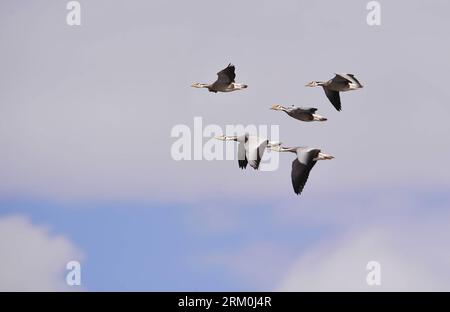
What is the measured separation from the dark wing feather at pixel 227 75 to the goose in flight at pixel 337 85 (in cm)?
466

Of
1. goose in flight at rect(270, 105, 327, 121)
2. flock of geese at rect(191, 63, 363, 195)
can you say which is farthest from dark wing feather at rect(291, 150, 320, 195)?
goose in flight at rect(270, 105, 327, 121)

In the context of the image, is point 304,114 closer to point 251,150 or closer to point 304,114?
point 304,114

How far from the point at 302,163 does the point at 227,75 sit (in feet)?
20.1

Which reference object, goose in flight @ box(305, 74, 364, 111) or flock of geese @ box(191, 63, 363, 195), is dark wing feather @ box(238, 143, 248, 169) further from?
goose in flight @ box(305, 74, 364, 111)

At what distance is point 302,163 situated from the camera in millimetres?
73688

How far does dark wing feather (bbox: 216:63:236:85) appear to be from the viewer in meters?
76.9

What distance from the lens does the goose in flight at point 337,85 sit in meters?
77.2

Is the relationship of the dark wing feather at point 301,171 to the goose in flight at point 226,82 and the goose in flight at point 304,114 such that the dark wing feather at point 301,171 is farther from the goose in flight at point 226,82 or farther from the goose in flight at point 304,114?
the goose in flight at point 226,82

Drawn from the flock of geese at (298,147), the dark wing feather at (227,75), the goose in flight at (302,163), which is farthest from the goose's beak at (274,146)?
the dark wing feather at (227,75)

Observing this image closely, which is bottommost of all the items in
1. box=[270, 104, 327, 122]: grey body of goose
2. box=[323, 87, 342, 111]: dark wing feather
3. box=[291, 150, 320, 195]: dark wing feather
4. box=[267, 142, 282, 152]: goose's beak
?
box=[291, 150, 320, 195]: dark wing feather
